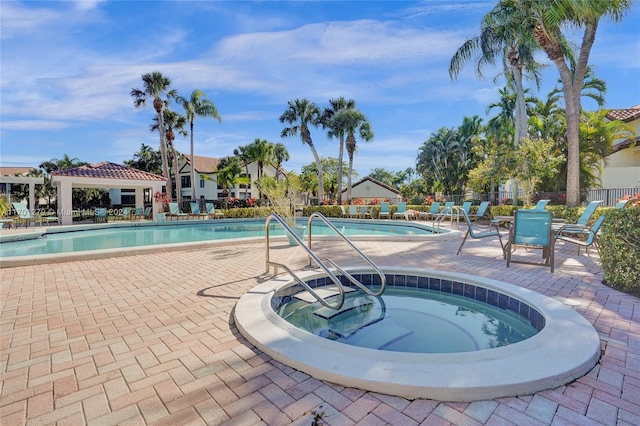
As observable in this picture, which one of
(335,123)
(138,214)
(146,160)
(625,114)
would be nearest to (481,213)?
(625,114)

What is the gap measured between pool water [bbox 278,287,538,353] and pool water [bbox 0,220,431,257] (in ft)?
26.8

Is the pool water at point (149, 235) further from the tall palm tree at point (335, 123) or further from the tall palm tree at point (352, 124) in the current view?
the tall palm tree at point (352, 124)

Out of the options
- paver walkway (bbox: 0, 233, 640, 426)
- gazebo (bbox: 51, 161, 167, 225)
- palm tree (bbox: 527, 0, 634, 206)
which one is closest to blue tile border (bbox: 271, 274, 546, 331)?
paver walkway (bbox: 0, 233, 640, 426)

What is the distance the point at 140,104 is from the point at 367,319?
27013 millimetres

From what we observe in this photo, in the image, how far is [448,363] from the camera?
2.13 metres

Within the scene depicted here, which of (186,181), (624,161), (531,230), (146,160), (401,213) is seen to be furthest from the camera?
(186,181)

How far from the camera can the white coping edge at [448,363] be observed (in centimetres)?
189

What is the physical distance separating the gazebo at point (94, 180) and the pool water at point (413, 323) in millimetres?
17850

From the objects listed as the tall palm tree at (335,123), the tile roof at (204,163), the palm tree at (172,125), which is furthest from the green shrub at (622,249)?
the tile roof at (204,163)

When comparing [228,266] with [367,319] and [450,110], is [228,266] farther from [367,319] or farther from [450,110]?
[450,110]

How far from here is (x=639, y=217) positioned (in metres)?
3.98

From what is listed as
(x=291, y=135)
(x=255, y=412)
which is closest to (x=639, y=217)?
(x=255, y=412)

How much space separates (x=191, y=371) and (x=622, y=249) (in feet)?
16.9

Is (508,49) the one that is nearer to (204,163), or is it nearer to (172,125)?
(172,125)
